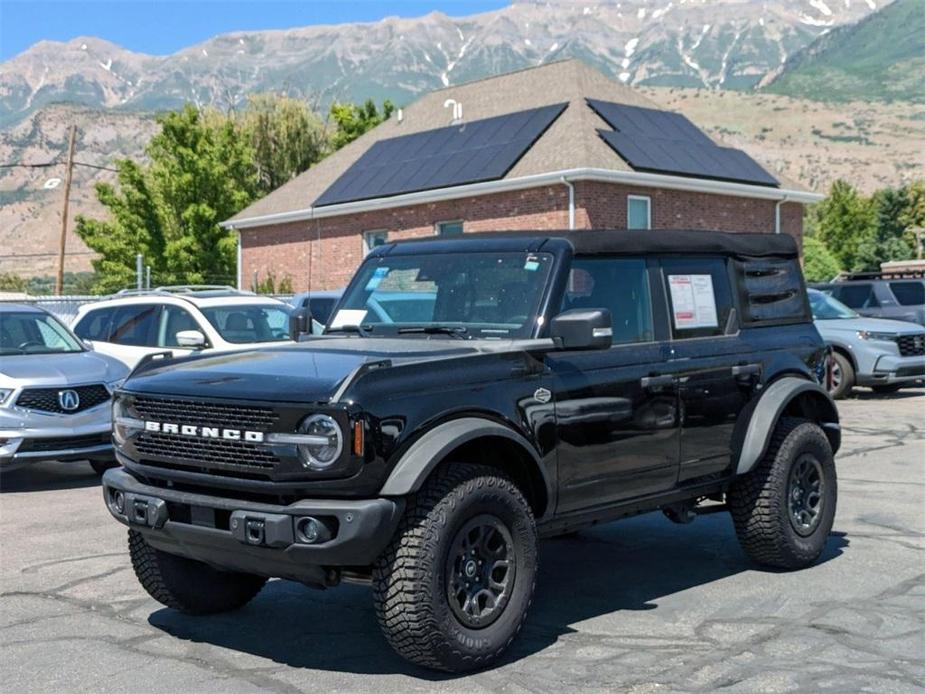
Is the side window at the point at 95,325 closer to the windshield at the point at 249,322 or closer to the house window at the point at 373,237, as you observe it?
the windshield at the point at 249,322

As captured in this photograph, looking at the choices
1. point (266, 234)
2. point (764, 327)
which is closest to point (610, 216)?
point (266, 234)

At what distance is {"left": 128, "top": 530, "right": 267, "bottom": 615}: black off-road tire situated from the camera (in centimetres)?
598

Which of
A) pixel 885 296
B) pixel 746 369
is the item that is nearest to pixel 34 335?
pixel 746 369

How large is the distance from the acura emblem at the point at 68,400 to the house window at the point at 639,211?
18113 millimetres

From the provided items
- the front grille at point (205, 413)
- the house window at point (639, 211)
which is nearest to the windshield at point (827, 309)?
the house window at point (639, 211)

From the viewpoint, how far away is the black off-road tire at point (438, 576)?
16.1ft

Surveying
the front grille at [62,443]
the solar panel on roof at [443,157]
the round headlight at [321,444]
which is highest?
the solar panel on roof at [443,157]

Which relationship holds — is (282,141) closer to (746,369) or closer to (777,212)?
(777,212)

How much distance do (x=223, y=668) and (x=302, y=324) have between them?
237 cm

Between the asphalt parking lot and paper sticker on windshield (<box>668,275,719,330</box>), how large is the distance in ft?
4.95

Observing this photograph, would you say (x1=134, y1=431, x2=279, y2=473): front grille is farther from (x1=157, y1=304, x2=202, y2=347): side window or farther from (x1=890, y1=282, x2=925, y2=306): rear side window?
(x1=890, y1=282, x2=925, y2=306): rear side window

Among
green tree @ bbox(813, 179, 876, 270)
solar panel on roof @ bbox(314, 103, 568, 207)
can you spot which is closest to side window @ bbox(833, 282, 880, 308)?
solar panel on roof @ bbox(314, 103, 568, 207)

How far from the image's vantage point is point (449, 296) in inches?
247

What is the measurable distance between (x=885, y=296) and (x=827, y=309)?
2825mm
